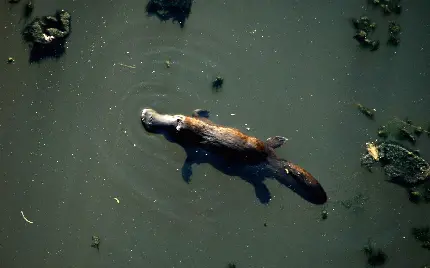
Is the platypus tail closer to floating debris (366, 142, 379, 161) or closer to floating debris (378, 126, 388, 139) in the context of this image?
floating debris (366, 142, 379, 161)

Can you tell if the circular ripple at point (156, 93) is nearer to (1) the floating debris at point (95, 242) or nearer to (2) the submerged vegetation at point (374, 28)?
(1) the floating debris at point (95, 242)

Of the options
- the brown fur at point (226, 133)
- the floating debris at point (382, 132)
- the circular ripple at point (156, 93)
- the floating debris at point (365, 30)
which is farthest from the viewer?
the floating debris at point (365, 30)

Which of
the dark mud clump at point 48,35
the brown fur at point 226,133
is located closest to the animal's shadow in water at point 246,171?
the brown fur at point 226,133

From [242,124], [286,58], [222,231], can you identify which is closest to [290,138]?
[242,124]

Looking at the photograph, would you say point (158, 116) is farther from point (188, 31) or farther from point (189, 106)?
point (188, 31)

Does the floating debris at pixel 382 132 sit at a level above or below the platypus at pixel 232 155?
above

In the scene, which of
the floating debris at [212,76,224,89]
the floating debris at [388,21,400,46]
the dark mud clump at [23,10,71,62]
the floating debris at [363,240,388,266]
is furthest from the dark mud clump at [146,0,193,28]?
the floating debris at [363,240,388,266]

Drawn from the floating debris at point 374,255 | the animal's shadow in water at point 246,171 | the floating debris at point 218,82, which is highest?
the floating debris at point 218,82
